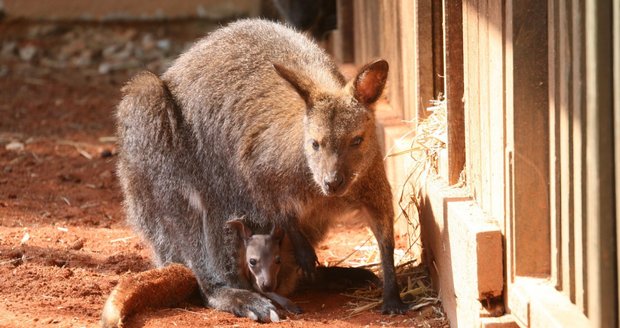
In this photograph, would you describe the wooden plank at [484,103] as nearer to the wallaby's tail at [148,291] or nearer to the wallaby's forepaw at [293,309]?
the wallaby's forepaw at [293,309]

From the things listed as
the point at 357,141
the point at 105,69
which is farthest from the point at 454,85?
the point at 105,69

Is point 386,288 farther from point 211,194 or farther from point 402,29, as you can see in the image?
point 402,29

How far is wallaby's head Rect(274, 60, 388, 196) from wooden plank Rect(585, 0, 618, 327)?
1.79 m

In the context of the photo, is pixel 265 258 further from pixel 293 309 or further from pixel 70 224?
pixel 70 224

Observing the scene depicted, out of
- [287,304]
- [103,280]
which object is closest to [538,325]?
[287,304]

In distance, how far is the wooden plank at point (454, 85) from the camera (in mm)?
4699

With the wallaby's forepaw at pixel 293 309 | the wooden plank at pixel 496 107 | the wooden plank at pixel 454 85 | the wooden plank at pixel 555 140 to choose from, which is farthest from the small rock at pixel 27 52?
the wooden plank at pixel 555 140

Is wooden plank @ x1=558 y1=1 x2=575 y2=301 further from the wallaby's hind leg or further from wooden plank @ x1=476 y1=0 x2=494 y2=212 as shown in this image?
the wallaby's hind leg

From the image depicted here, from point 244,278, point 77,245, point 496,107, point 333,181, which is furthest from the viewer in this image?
point 77,245

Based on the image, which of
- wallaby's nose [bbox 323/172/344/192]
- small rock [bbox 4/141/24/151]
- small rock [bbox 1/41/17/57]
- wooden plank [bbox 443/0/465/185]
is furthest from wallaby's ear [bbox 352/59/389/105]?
small rock [bbox 1/41/17/57]

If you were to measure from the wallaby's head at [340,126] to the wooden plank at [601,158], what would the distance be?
1.79 m

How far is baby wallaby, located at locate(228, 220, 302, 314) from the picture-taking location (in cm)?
515

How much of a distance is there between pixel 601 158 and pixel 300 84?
2.13 m

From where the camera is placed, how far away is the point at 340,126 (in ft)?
16.1
